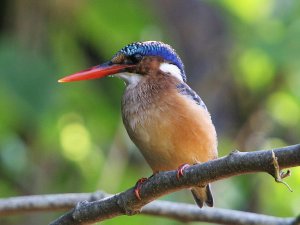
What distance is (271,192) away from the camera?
187 inches

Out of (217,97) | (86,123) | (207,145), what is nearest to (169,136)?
(207,145)

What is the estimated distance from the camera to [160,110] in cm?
351

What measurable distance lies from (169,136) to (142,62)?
1.71 ft

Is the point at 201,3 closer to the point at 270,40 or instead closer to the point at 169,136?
the point at 270,40

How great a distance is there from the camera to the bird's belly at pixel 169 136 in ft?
11.3

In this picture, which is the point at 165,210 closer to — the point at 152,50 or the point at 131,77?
the point at 131,77

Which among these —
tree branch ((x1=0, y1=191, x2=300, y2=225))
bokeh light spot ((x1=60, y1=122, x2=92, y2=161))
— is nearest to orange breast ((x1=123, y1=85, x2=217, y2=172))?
tree branch ((x1=0, y1=191, x2=300, y2=225))

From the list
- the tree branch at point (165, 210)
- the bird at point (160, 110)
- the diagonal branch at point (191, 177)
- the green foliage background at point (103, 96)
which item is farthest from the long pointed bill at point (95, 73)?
the green foliage background at point (103, 96)

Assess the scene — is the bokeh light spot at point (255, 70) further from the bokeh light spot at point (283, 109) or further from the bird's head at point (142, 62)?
the bird's head at point (142, 62)

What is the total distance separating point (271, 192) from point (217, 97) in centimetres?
174

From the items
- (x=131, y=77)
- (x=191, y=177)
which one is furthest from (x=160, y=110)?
(x=191, y=177)

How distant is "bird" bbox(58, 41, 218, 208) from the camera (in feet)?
11.3

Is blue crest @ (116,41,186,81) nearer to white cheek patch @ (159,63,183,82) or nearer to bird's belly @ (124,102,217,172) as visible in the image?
white cheek patch @ (159,63,183,82)

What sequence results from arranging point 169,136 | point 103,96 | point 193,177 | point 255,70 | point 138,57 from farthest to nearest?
point 103,96, point 255,70, point 138,57, point 169,136, point 193,177
